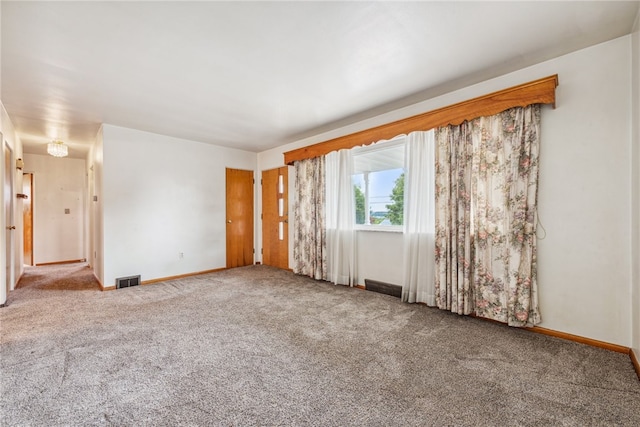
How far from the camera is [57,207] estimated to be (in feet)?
21.2

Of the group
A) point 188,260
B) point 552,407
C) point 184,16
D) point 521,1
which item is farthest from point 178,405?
point 188,260

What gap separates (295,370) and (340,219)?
2.67 metres

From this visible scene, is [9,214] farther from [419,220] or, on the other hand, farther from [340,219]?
[419,220]

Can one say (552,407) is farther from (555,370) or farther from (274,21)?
(274,21)

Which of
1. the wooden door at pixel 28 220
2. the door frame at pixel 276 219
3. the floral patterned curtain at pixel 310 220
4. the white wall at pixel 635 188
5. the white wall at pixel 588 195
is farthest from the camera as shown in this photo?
the wooden door at pixel 28 220

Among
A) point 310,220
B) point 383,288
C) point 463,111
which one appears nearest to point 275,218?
point 310,220

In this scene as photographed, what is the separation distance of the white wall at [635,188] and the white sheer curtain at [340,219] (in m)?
2.84

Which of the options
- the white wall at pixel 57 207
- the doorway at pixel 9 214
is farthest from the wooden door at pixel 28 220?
the doorway at pixel 9 214

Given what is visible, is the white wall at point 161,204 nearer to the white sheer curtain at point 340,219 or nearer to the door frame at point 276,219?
the door frame at point 276,219

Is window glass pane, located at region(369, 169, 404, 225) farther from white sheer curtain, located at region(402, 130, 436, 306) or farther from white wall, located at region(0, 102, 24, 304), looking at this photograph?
white wall, located at region(0, 102, 24, 304)

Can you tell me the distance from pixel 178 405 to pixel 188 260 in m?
3.85

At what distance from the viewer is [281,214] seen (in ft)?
18.7

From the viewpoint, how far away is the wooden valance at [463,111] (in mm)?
2465

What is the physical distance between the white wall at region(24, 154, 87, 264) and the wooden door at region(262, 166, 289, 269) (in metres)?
4.66
